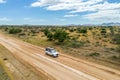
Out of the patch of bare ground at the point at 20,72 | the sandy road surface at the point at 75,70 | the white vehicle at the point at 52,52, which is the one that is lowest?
the patch of bare ground at the point at 20,72

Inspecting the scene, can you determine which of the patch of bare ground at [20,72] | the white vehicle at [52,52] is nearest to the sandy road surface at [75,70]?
the patch of bare ground at [20,72]

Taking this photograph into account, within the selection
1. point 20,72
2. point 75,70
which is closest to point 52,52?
point 75,70

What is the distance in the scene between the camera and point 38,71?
27656 mm

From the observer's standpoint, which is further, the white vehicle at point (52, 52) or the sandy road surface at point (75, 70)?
the white vehicle at point (52, 52)

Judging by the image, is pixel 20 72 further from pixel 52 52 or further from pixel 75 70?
pixel 52 52

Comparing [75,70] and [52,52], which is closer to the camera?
[75,70]

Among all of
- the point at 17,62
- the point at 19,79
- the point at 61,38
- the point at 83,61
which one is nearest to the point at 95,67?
the point at 83,61

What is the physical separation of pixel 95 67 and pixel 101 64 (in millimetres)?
2145

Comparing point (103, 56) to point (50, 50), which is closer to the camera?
point (103, 56)

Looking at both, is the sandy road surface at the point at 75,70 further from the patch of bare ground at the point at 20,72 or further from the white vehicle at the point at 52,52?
the white vehicle at the point at 52,52

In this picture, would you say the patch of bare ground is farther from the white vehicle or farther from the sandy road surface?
the white vehicle

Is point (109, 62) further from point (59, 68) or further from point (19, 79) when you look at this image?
point (19, 79)

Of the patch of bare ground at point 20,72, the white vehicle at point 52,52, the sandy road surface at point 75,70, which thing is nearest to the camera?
the sandy road surface at point 75,70

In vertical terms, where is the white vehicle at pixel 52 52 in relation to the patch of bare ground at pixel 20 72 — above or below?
above
